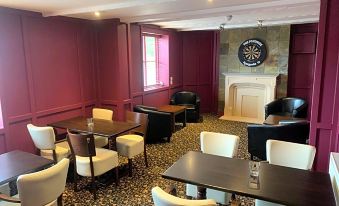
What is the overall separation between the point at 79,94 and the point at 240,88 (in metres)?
4.38

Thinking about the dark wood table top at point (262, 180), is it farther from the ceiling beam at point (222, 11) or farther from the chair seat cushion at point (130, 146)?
the ceiling beam at point (222, 11)

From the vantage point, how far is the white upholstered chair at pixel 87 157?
2.94 metres

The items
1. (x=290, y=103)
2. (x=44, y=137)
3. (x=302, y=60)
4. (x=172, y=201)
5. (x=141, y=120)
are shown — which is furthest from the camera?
(x=302, y=60)

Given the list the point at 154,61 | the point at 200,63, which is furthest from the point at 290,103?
the point at 154,61

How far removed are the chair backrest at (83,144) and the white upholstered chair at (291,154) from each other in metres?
1.95

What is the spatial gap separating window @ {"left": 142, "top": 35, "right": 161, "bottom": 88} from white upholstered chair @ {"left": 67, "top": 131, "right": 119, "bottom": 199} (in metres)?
3.31

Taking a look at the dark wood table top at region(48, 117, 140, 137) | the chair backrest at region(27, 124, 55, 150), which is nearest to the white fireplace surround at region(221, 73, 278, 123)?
the dark wood table top at region(48, 117, 140, 137)

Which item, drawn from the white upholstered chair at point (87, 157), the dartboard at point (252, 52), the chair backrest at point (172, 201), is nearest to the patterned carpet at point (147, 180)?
the white upholstered chair at point (87, 157)

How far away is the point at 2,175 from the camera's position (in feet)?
7.18

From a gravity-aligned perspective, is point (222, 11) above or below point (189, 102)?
above

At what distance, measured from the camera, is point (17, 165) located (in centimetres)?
238

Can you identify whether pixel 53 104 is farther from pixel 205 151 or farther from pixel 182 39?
pixel 182 39

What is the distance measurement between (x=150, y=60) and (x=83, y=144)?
3988 mm

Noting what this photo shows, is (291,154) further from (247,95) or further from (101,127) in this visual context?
(247,95)
